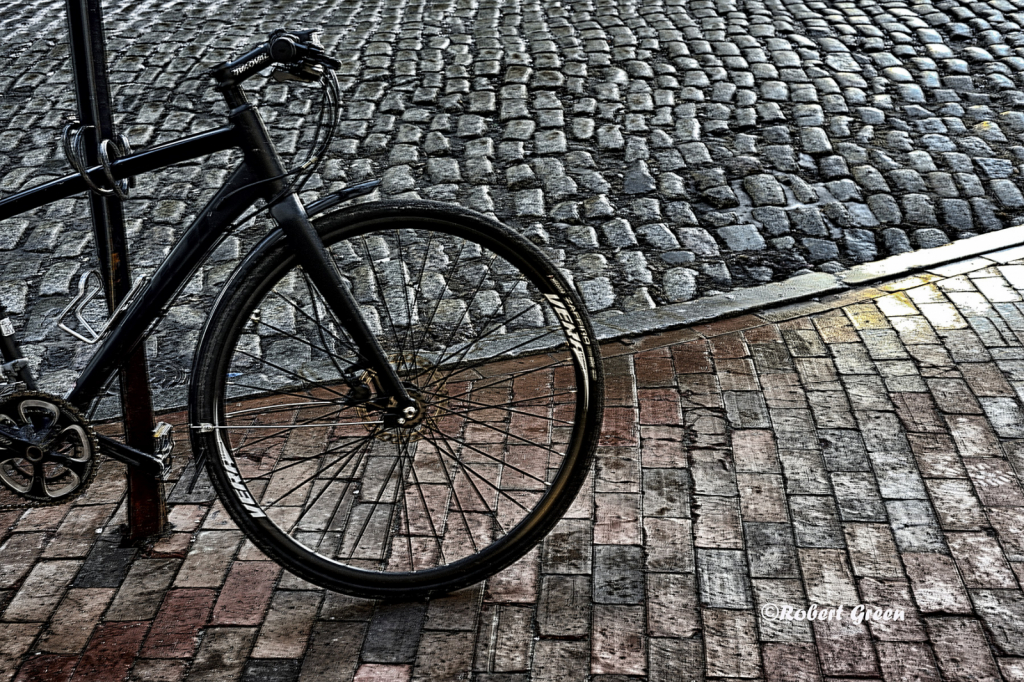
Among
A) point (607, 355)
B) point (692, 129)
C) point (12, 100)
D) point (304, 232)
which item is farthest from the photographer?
point (12, 100)

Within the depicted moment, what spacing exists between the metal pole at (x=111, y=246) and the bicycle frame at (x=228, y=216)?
13 cm

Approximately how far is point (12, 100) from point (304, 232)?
581cm

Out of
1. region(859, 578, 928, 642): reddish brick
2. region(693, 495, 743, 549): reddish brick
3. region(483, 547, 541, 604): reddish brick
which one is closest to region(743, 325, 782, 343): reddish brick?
region(693, 495, 743, 549): reddish brick

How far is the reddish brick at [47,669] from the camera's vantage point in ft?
8.55

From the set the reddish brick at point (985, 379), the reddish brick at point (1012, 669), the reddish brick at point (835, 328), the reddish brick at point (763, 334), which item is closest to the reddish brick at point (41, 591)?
the reddish brick at point (1012, 669)

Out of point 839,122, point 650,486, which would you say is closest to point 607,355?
point 650,486

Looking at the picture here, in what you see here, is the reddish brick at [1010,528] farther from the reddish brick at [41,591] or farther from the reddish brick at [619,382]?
the reddish brick at [41,591]

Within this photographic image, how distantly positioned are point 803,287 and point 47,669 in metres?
3.39

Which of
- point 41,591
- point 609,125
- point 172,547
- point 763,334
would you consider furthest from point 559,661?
point 609,125

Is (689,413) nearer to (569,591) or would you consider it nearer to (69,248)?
(569,591)

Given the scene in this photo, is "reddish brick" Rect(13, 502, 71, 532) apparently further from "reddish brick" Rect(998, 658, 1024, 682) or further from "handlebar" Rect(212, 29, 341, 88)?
"reddish brick" Rect(998, 658, 1024, 682)

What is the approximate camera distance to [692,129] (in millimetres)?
6402

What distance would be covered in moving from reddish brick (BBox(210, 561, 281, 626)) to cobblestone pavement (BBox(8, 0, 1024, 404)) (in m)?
1.23

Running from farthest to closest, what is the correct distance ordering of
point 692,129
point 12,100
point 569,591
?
point 12,100
point 692,129
point 569,591
